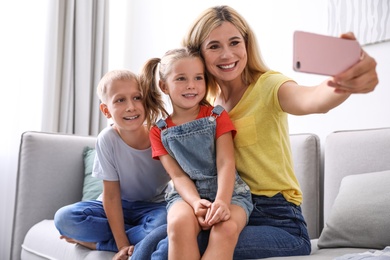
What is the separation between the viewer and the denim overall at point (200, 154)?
1.48 metres

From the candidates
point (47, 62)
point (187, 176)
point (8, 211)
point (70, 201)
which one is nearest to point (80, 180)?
point (70, 201)

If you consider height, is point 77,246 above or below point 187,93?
below

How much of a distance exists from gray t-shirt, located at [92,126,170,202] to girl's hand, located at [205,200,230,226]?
0.50 metres

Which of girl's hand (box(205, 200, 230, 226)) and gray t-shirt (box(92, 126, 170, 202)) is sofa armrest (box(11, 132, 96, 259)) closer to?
gray t-shirt (box(92, 126, 170, 202))

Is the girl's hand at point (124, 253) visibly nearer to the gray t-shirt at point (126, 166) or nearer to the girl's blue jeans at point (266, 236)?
the girl's blue jeans at point (266, 236)

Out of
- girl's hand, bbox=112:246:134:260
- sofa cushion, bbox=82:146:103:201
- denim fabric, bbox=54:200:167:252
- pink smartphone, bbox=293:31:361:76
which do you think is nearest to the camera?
pink smartphone, bbox=293:31:361:76

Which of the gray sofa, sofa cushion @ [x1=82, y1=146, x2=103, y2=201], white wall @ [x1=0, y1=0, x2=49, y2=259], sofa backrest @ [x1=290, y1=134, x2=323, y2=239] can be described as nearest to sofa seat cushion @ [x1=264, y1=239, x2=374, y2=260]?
the gray sofa

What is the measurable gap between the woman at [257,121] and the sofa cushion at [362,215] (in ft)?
0.67

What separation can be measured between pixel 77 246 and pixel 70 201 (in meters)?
0.75

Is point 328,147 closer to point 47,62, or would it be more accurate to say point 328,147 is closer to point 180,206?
point 180,206

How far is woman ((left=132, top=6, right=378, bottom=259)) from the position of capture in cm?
138

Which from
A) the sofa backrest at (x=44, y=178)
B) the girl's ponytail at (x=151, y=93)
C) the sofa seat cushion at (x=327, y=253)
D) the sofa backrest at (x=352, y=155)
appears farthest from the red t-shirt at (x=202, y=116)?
the sofa backrest at (x=44, y=178)

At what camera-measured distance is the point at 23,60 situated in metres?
3.19

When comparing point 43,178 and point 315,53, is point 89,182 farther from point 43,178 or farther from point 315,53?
point 315,53
